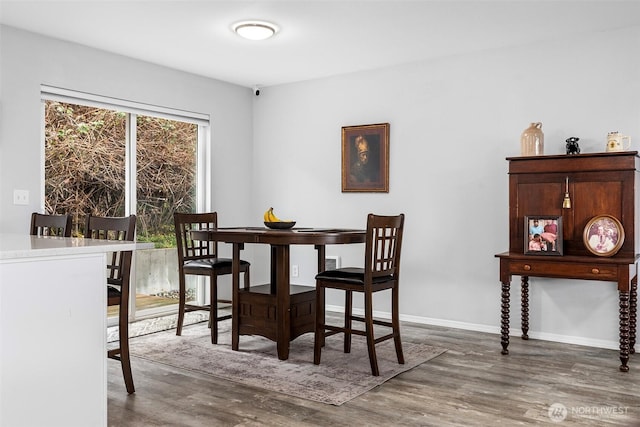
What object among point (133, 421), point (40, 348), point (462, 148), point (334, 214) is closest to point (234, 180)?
point (334, 214)

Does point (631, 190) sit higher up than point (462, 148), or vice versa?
point (462, 148)

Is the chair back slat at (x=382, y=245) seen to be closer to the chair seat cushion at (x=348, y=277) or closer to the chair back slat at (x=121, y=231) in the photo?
the chair seat cushion at (x=348, y=277)

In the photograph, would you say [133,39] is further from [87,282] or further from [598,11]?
[598,11]

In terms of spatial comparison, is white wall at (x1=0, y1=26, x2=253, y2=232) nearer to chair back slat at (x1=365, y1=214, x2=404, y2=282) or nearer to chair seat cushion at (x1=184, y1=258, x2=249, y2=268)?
chair seat cushion at (x1=184, y1=258, x2=249, y2=268)

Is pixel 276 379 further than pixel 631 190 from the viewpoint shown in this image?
No

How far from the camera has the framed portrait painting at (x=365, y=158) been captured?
5074 mm

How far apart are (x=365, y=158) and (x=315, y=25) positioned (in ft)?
5.11

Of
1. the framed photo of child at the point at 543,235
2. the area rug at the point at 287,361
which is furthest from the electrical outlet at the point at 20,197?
the framed photo of child at the point at 543,235

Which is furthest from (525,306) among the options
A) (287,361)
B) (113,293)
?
(113,293)

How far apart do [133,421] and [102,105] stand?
2.86 m

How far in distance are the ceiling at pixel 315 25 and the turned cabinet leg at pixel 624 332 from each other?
5.95ft

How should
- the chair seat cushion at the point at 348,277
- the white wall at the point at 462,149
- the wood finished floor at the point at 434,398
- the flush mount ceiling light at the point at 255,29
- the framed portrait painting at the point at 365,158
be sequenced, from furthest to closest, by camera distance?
the framed portrait painting at the point at 365,158 → the white wall at the point at 462,149 → the flush mount ceiling light at the point at 255,29 → the chair seat cushion at the point at 348,277 → the wood finished floor at the point at 434,398

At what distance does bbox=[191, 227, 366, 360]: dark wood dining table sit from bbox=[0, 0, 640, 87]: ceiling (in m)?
1.42

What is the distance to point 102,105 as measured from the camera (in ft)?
15.1
